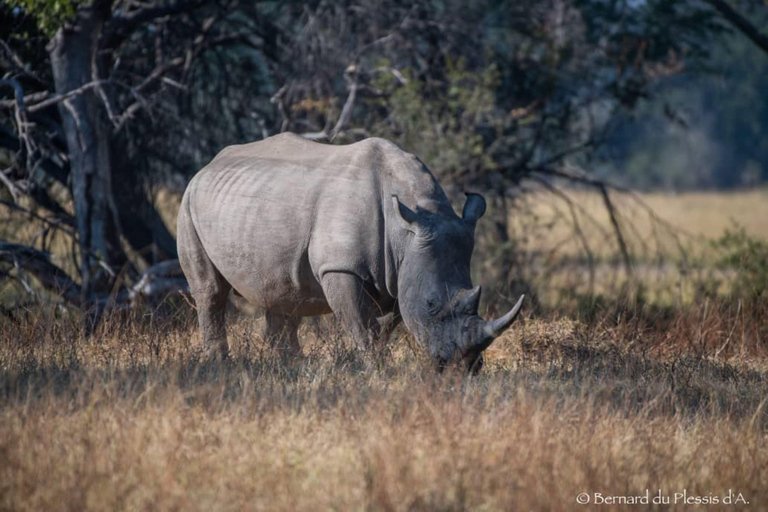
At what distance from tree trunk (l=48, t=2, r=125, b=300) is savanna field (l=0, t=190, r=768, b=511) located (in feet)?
7.98

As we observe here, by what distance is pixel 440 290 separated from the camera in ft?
19.4

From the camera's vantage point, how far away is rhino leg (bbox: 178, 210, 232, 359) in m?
7.16

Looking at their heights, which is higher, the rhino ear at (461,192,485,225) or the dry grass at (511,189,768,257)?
the rhino ear at (461,192,485,225)

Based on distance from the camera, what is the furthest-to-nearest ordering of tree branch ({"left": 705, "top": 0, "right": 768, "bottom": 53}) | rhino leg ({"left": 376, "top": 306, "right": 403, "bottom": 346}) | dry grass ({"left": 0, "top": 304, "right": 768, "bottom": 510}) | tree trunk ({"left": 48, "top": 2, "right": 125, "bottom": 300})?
tree branch ({"left": 705, "top": 0, "right": 768, "bottom": 53}), tree trunk ({"left": 48, "top": 2, "right": 125, "bottom": 300}), rhino leg ({"left": 376, "top": 306, "right": 403, "bottom": 346}), dry grass ({"left": 0, "top": 304, "right": 768, "bottom": 510})

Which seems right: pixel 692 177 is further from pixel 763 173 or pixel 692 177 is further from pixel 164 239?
pixel 164 239

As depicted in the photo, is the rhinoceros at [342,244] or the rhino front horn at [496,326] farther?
the rhinoceros at [342,244]

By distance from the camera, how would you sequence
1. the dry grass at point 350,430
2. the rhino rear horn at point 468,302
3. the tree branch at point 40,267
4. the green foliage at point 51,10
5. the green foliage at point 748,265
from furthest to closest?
the green foliage at point 748,265 → the tree branch at point 40,267 → the green foliage at point 51,10 → the rhino rear horn at point 468,302 → the dry grass at point 350,430

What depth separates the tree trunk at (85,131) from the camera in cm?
940

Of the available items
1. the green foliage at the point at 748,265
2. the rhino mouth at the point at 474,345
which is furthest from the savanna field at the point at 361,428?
the green foliage at the point at 748,265

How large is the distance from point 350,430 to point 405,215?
1.55 metres

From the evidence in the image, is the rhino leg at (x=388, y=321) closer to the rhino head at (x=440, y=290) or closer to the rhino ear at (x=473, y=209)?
the rhino head at (x=440, y=290)

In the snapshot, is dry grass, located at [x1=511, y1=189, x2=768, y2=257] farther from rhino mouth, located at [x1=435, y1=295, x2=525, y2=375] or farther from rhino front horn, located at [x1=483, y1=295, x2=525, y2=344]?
rhino front horn, located at [x1=483, y1=295, x2=525, y2=344]

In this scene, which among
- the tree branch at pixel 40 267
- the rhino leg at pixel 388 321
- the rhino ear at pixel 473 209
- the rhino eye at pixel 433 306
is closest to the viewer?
the rhino eye at pixel 433 306

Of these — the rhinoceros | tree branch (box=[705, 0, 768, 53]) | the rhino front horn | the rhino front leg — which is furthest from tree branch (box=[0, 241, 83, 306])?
tree branch (box=[705, 0, 768, 53])
